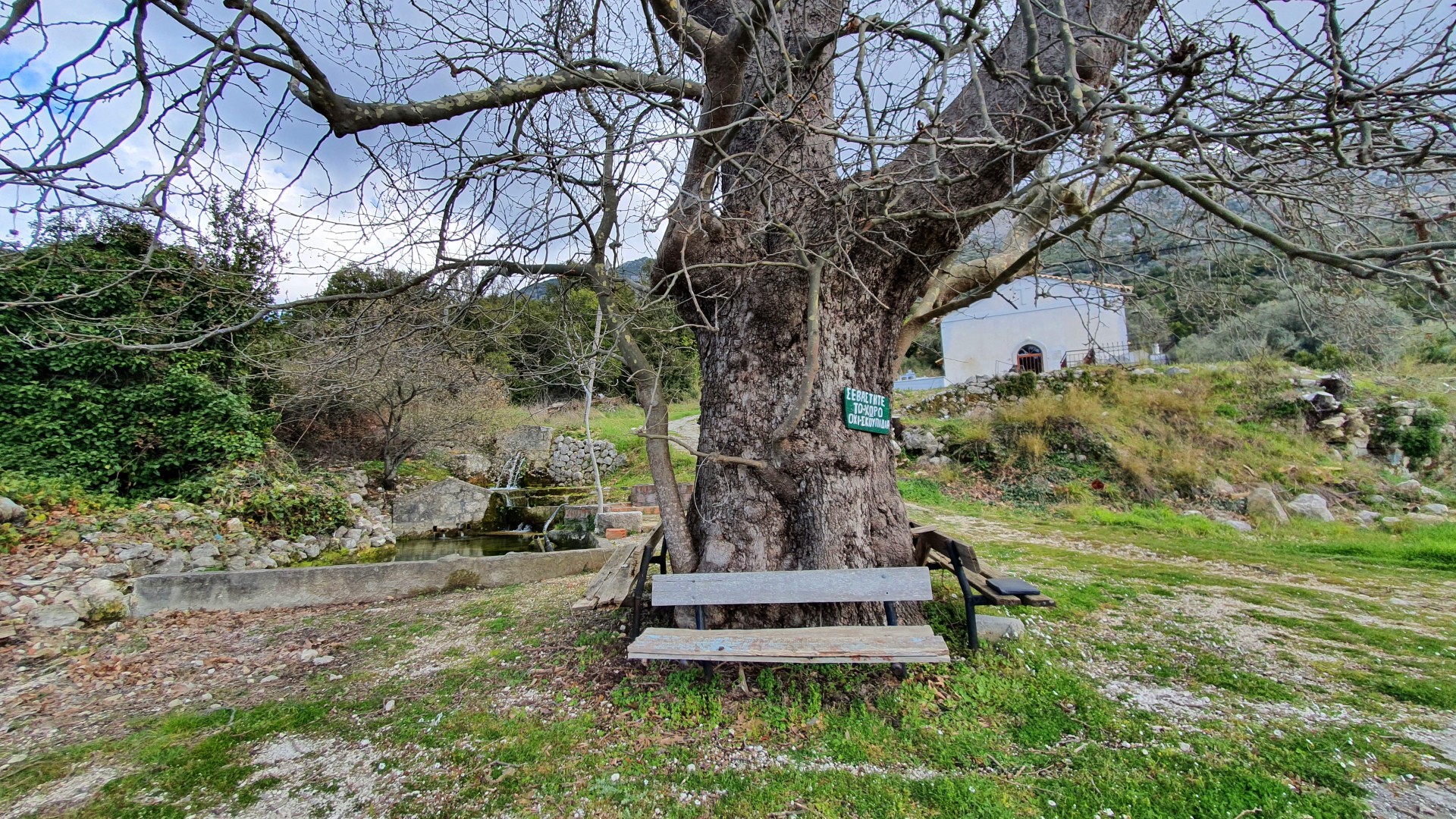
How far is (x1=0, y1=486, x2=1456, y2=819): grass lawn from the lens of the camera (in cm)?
245

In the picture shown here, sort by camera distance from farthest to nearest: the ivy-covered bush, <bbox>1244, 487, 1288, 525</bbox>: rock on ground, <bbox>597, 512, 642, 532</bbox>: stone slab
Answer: <bbox>597, 512, 642, 532</bbox>: stone slab < <bbox>1244, 487, 1288, 525</bbox>: rock on ground < the ivy-covered bush

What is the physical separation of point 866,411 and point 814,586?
118 centimetres

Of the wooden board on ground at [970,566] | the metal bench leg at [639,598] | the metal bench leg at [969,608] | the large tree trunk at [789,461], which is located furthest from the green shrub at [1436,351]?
the metal bench leg at [639,598]

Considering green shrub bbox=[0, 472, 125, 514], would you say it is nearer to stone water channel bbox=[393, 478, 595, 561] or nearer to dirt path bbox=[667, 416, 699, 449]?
stone water channel bbox=[393, 478, 595, 561]

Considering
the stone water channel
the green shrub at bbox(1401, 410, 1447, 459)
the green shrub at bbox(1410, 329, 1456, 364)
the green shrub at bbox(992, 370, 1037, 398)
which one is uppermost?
the green shrub at bbox(1410, 329, 1456, 364)

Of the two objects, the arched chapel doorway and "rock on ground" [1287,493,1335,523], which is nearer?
"rock on ground" [1287,493,1335,523]

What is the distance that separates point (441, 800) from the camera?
99.3 inches

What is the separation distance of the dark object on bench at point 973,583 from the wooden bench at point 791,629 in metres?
0.56

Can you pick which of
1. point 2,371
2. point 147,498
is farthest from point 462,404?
point 2,371

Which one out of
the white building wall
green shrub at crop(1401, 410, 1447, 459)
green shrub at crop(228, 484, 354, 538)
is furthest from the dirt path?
green shrub at crop(1401, 410, 1447, 459)

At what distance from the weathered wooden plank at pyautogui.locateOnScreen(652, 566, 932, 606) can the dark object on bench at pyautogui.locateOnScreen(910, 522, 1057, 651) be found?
1.69 feet

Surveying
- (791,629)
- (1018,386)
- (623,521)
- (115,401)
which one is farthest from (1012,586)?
(115,401)

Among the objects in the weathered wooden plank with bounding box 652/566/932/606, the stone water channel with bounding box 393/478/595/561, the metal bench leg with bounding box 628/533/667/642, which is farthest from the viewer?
the stone water channel with bounding box 393/478/595/561

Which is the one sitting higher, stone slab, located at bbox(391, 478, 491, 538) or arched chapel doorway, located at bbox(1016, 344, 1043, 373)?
arched chapel doorway, located at bbox(1016, 344, 1043, 373)
